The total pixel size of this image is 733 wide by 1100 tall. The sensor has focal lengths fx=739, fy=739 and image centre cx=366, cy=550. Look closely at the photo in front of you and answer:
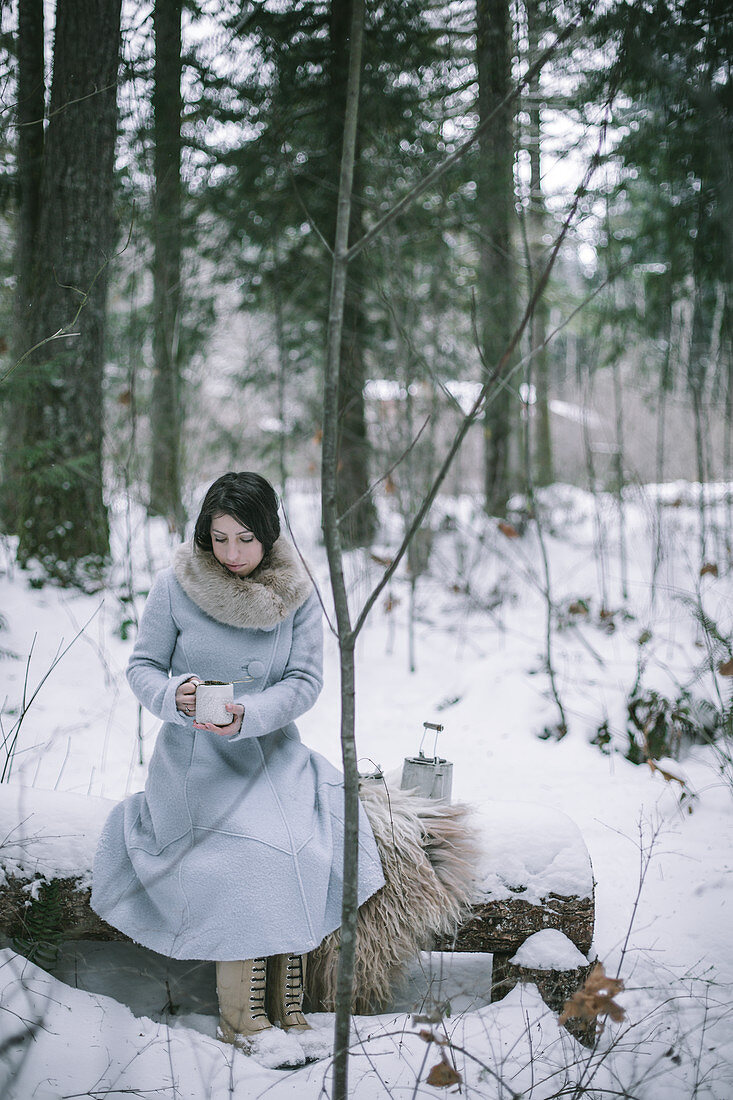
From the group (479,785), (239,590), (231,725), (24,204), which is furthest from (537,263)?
(231,725)

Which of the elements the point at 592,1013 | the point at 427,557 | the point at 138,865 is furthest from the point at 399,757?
the point at 427,557

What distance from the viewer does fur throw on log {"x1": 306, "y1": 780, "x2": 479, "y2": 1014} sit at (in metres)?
2.08

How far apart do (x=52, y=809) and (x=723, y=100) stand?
3092mm

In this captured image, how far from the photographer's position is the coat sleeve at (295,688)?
2.05 meters

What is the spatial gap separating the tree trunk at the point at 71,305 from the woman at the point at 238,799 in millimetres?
818

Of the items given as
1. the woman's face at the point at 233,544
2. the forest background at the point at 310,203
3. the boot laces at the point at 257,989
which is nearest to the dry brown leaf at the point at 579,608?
the forest background at the point at 310,203

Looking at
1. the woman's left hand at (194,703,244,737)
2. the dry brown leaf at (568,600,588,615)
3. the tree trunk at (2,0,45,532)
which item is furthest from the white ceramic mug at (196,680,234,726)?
the dry brown leaf at (568,600,588,615)

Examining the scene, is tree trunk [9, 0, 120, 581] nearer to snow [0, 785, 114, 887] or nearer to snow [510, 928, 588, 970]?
snow [0, 785, 114, 887]

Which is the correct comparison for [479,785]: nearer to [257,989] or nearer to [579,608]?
[257,989]

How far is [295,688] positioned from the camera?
218 centimetres

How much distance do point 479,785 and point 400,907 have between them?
142cm

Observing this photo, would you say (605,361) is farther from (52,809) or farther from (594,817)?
(52,809)

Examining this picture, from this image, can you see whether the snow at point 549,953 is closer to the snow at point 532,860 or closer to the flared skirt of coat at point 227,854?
the snow at point 532,860

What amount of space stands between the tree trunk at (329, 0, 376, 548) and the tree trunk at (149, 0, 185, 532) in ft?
3.75
